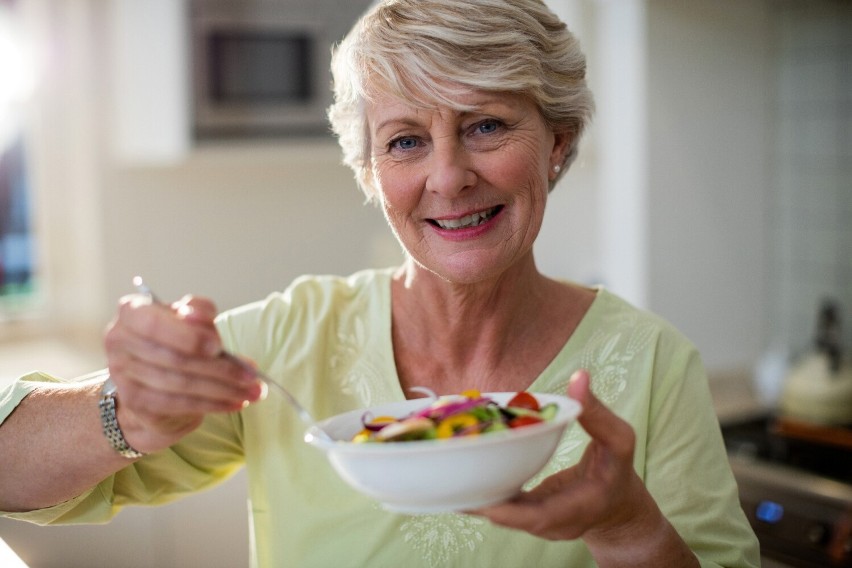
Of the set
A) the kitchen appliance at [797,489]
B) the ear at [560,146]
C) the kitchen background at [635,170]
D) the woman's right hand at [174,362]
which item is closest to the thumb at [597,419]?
the woman's right hand at [174,362]

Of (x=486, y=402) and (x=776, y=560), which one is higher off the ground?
(x=486, y=402)

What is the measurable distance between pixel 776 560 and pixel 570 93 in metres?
1.25

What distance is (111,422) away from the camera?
1.12 m

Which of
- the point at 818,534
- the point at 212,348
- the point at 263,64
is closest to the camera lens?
the point at 212,348

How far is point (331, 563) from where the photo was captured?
1310 mm

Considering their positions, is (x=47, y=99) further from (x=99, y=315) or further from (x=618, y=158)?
(x=618, y=158)

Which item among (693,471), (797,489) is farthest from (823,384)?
(693,471)

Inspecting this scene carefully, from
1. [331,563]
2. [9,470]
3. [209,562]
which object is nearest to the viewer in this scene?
[9,470]

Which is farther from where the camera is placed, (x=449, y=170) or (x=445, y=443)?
(x=449, y=170)

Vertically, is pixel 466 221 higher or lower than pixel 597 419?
higher

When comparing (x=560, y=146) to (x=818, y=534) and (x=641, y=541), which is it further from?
(x=818, y=534)

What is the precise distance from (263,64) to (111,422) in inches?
78.4

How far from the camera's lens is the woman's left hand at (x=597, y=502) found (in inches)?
36.2

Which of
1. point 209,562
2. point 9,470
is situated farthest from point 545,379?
point 209,562
